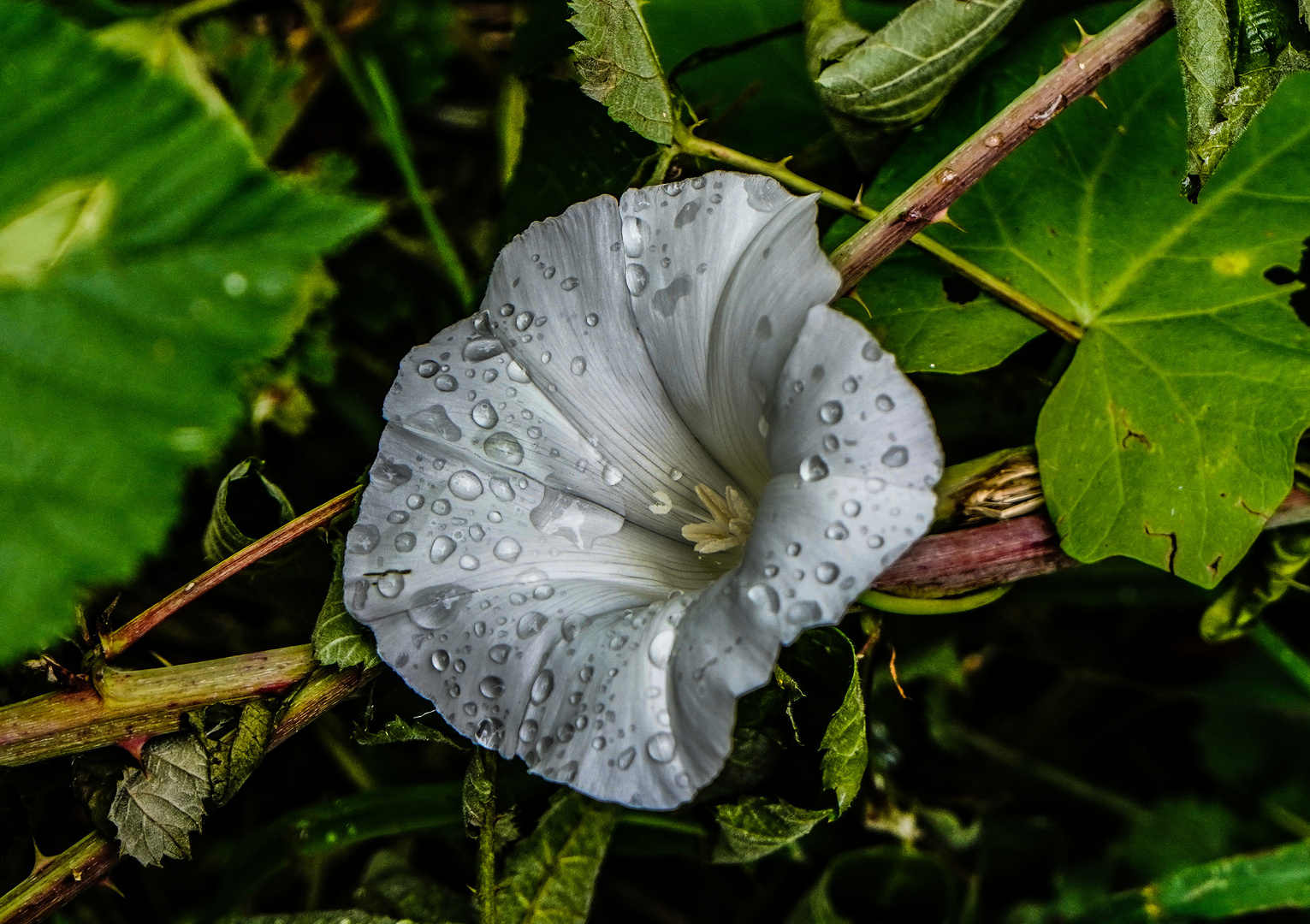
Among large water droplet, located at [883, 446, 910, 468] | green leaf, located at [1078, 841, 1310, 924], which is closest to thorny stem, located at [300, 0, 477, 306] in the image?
large water droplet, located at [883, 446, 910, 468]

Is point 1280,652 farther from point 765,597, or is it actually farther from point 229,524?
point 229,524

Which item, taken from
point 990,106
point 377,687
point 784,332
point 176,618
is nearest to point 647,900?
point 377,687

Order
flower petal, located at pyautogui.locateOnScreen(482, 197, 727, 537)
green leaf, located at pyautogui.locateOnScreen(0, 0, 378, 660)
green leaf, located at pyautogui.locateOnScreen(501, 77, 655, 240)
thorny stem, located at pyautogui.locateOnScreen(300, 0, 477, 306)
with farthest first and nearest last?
thorny stem, located at pyautogui.locateOnScreen(300, 0, 477, 306) < green leaf, located at pyautogui.locateOnScreen(501, 77, 655, 240) < flower petal, located at pyautogui.locateOnScreen(482, 197, 727, 537) < green leaf, located at pyautogui.locateOnScreen(0, 0, 378, 660)

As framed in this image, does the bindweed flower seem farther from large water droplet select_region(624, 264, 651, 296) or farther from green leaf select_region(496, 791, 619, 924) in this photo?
green leaf select_region(496, 791, 619, 924)

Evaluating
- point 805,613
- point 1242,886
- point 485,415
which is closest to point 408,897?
point 485,415

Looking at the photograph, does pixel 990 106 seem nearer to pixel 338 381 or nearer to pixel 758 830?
pixel 758 830

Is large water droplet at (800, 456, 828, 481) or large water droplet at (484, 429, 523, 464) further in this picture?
large water droplet at (484, 429, 523, 464)

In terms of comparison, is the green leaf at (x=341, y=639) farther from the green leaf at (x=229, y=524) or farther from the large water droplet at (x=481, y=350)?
the large water droplet at (x=481, y=350)
